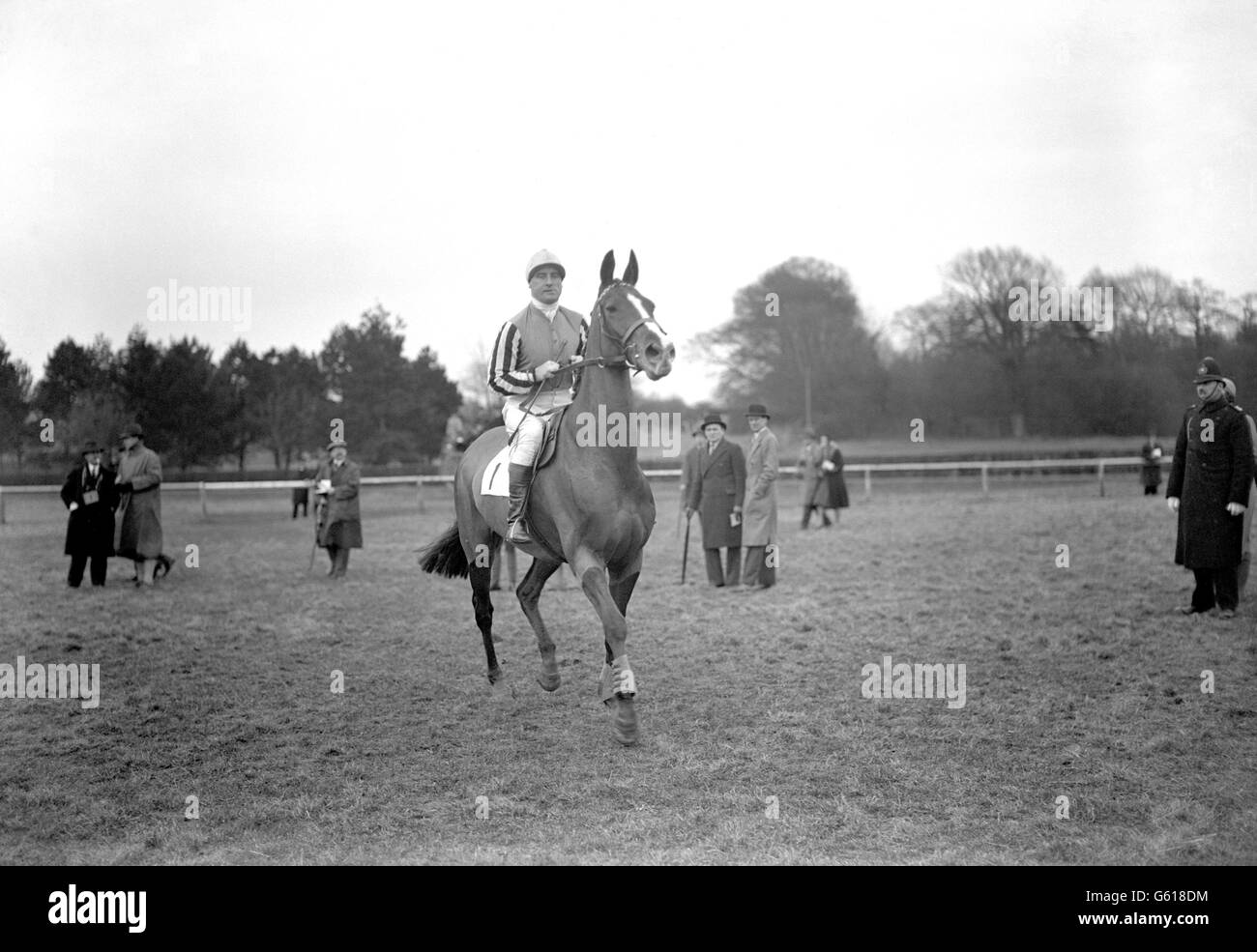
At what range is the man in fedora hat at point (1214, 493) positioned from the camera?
964 cm

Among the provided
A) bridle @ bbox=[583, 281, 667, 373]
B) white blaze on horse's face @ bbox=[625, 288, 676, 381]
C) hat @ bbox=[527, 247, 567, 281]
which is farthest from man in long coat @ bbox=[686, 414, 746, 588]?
white blaze on horse's face @ bbox=[625, 288, 676, 381]

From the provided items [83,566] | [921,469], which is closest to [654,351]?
Result: [83,566]

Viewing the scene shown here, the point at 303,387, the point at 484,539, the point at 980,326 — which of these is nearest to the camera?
the point at 484,539

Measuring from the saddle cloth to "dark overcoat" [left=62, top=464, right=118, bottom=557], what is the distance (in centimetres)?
867

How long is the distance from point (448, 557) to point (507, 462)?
6.82ft

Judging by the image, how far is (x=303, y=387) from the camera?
151 feet

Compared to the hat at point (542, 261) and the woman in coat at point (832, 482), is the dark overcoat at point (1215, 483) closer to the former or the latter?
the hat at point (542, 261)

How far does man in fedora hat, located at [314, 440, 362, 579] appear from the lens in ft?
49.8

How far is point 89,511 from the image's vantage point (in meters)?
14.1

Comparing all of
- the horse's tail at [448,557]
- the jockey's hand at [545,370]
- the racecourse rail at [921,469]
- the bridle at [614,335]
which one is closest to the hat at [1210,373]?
the bridle at [614,335]

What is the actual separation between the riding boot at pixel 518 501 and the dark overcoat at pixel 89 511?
9.43 metres

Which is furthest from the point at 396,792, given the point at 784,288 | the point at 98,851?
the point at 784,288
